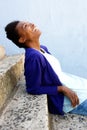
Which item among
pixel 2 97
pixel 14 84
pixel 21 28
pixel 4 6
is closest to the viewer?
pixel 2 97

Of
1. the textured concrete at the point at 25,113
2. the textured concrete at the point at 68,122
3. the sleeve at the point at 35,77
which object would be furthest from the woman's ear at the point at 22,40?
the textured concrete at the point at 68,122

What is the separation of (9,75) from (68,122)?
2.08 feet

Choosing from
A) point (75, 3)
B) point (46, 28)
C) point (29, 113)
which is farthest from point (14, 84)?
point (75, 3)

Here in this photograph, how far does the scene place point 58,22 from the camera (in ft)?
12.4

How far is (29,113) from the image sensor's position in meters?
2.27

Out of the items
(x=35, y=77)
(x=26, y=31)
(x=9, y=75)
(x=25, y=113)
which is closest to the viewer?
(x=25, y=113)

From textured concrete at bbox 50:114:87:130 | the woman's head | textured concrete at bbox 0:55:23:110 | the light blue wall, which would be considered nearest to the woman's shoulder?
the woman's head

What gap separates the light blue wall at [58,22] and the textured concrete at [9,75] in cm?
42

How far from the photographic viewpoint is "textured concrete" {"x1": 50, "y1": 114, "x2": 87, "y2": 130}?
2545 millimetres

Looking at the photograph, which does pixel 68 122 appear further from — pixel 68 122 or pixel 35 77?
pixel 35 77

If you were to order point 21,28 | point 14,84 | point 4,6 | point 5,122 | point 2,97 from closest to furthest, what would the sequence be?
point 5,122
point 2,97
point 21,28
point 14,84
point 4,6

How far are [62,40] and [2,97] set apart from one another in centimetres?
156

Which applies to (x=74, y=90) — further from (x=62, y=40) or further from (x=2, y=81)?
(x=62, y=40)

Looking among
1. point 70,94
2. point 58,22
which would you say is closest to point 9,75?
point 70,94
